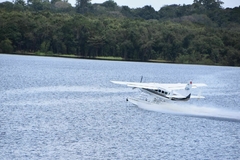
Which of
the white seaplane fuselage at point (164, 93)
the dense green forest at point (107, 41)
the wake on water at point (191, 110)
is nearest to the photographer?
the wake on water at point (191, 110)

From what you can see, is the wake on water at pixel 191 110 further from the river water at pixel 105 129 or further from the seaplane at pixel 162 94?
the seaplane at pixel 162 94

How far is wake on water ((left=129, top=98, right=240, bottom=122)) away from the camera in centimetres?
4469

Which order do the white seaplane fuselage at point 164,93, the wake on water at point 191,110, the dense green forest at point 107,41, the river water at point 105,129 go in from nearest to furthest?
the river water at point 105,129 → the wake on water at point 191,110 → the white seaplane fuselage at point 164,93 → the dense green forest at point 107,41

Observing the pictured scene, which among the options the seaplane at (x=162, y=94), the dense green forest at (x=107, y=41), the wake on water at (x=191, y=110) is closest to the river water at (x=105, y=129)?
the wake on water at (x=191, y=110)

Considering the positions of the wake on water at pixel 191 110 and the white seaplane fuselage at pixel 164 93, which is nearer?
the wake on water at pixel 191 110

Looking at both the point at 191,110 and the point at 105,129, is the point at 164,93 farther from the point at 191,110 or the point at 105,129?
the point at 105,129

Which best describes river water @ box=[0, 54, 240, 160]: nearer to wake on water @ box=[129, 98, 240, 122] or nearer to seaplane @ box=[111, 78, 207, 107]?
wake on water @ box=[129, 98, 240, 122]

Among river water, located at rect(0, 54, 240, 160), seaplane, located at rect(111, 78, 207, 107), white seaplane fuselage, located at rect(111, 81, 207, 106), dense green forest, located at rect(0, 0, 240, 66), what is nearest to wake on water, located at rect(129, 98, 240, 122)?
river water, located at rect(0, 54, 240, 160)

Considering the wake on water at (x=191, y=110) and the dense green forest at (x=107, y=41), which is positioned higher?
the dense green forest at (x=107, y=41)

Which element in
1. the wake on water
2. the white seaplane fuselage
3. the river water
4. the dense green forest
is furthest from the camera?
the dense green forest

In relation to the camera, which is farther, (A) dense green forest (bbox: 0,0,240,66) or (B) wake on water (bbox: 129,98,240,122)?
(A) dense green forest (bbox: 0,0,240,66)

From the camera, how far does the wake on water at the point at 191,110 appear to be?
44.7 metres

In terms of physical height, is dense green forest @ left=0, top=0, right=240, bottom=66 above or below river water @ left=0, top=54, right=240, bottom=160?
above

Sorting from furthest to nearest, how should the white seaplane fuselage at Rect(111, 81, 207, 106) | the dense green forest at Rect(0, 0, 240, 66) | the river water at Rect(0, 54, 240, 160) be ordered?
the dense green forest at Rect(0, 0, 240, 66)
the white seaplane fuselage at Rect(111, 81, 207, 106)
the river water at Rect(0, 54, 240, 160)
